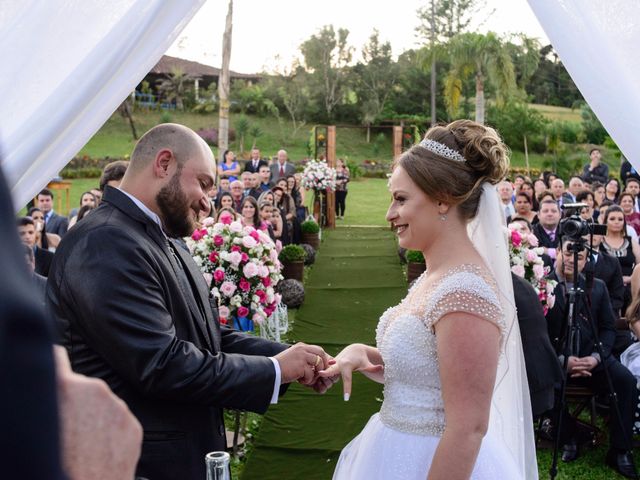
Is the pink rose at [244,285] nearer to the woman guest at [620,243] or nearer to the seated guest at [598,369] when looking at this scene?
the seated guest at [598,369]

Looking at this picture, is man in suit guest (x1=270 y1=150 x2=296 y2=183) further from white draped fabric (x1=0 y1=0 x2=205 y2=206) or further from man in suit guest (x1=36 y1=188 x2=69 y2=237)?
white draped fabric (x1=0 y1=0 x2=205 y2=206)

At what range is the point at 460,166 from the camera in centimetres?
252

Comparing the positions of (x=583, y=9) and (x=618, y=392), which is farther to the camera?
(x=618, y=392)

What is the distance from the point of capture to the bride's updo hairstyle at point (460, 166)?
2.47m

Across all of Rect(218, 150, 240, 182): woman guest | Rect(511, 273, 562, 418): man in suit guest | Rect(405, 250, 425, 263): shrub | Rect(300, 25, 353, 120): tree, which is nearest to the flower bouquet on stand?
Rect(218, 150, 240, 182): woman guest

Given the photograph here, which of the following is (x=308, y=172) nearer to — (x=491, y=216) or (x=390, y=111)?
(x=491, y=216)

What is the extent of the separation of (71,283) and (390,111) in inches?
2102

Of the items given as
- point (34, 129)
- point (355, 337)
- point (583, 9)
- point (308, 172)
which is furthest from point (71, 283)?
point (308, 172)

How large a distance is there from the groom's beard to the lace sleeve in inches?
40.1

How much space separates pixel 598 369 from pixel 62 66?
5026mm

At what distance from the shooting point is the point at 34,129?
7.53 ft

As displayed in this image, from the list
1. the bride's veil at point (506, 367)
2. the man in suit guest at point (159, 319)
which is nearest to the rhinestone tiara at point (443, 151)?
the bride's veil at point (506, 367)

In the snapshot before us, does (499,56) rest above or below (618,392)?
above

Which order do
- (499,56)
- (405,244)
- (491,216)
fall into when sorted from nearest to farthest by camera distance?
(405,244)
(491,216)
(499,56)
